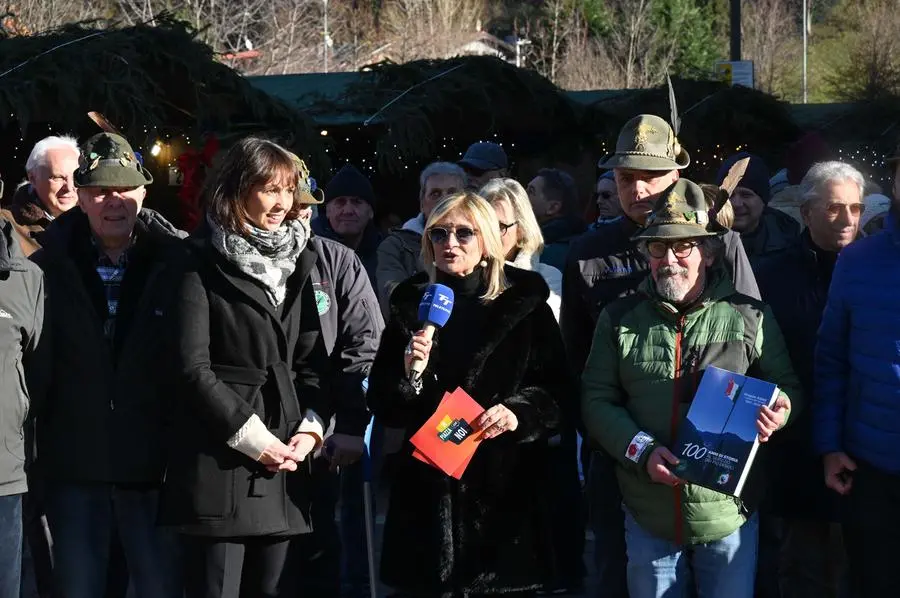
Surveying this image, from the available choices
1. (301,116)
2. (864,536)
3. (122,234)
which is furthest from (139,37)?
(864,536)

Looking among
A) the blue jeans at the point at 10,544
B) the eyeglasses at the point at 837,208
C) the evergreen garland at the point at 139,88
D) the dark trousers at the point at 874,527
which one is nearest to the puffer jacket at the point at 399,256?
the eyeglasses at the point at 837,208

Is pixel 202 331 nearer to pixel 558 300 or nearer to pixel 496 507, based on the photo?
pixel 496 507

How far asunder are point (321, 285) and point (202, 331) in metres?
0.61

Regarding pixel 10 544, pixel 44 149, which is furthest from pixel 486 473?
pixel 44 149

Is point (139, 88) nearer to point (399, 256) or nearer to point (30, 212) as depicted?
point (30, 212)

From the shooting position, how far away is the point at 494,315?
4.83 metres

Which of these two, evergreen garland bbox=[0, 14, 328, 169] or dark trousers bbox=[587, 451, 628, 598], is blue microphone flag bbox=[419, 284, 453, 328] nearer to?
dark trousers bbox=[587, 451, 628, 598]

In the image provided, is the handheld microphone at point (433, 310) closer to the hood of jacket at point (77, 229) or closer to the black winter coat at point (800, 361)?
the hood of jacket at point (77, 229)

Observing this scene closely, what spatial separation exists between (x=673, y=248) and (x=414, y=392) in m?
1.06

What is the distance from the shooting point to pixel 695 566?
4.76 m

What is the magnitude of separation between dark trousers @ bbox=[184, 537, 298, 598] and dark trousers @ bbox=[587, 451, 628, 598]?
4.04ft

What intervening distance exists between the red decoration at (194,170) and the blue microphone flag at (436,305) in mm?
4939

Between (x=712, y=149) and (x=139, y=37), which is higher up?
(x=139, y=37)

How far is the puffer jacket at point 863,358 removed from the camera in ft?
15.3
